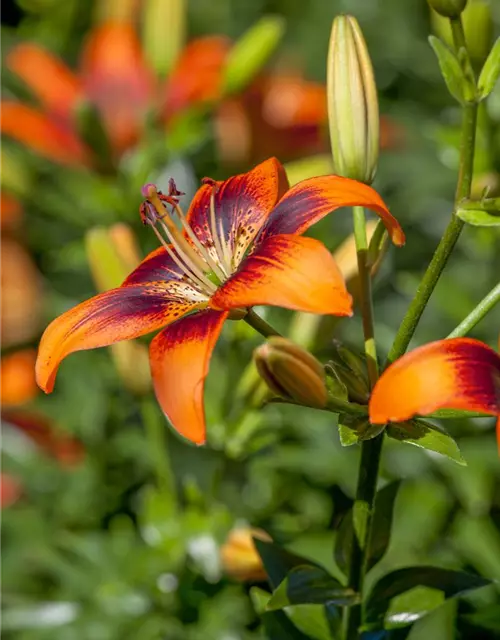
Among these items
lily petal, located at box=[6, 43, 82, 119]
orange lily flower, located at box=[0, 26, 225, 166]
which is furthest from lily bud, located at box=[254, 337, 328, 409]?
lily petal, located at box=[6, 43, 82, 119]

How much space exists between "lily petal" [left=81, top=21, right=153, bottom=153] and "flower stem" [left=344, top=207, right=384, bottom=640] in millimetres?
780

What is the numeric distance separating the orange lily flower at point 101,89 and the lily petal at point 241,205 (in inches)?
15.5

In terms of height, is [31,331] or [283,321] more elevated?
[283,321]

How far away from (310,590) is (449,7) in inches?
13.7

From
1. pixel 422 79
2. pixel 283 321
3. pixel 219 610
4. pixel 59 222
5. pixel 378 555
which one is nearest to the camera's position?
pixel 378 555

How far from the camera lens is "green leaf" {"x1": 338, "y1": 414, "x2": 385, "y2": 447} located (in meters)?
0.53

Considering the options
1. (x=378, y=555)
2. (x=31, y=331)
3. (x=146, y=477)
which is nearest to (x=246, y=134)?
(x=31, y=331)

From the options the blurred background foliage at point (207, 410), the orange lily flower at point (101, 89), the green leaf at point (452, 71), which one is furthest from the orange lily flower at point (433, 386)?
the orange lily flower at point (101, 89)

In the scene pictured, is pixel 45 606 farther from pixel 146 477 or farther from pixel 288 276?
pixel 288 276

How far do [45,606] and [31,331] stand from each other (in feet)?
1.38

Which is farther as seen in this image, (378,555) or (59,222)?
(59,222)

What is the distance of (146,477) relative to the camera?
41.5 inches

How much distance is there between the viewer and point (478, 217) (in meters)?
0.53

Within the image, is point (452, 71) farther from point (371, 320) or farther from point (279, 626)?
point (279, 626)
